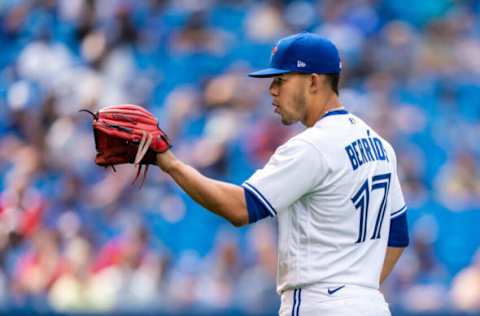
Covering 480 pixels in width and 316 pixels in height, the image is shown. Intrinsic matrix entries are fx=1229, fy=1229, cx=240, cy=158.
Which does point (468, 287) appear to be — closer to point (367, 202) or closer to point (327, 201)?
point (367, 202)

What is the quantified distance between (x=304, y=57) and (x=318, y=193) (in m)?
0.52

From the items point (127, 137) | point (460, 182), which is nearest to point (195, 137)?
point (460, 182)

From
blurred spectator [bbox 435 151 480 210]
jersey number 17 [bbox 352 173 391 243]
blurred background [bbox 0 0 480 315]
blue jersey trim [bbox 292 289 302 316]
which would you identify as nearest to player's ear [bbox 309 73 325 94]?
jersey number 17 [bbox 352 173 391 243]

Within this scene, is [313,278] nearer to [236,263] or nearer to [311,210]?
[311,210]

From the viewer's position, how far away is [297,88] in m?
4.72

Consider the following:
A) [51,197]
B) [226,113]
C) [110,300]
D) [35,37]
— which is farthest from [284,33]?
[110,300]

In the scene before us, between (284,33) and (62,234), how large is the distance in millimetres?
3496

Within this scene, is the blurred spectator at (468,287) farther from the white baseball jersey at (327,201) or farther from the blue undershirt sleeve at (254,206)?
the blue undershirt sleeve at (254,206)

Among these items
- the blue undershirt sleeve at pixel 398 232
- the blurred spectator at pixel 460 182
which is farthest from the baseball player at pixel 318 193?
the blurred spectator at pixel 460 182

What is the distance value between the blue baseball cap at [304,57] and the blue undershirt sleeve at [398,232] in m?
0.72

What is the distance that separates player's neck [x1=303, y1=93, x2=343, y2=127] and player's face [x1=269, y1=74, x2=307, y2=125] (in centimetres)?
3

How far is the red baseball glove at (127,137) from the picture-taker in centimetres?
446

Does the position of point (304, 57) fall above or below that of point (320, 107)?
above

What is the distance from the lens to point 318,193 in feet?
15.1
